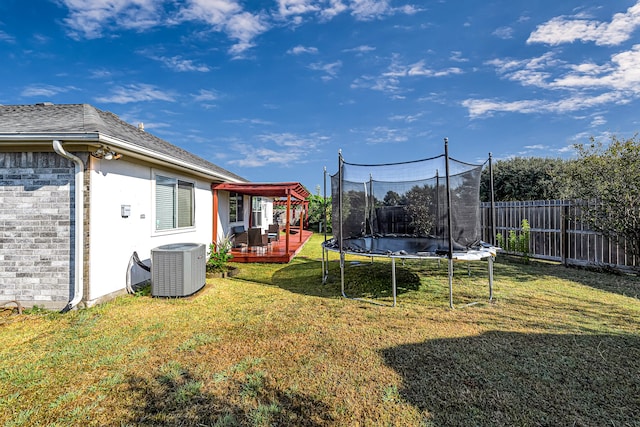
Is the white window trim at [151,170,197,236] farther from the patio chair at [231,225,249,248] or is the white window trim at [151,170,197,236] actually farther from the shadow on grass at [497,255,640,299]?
the shadow on grass at [497,255,640,299]

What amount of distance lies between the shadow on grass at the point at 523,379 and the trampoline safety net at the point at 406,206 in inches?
75.6

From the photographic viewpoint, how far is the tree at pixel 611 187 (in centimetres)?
684

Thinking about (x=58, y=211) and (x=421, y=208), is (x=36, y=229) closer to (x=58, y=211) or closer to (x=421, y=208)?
(x=58, y=211)

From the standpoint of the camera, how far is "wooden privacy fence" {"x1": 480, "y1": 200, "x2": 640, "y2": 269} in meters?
7.39

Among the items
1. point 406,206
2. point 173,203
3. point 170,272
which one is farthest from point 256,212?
point 170,272

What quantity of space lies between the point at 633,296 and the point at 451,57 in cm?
834

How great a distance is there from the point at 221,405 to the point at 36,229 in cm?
444

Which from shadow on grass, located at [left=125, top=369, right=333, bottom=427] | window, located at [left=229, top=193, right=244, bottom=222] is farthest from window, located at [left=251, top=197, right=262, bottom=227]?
shadow on grass, located at [left=125, top=369, right=333, bottom=427]

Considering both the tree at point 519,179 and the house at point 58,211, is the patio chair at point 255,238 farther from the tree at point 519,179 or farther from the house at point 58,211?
the tree at point 519,179

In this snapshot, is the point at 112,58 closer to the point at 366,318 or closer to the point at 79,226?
the point at 79,226

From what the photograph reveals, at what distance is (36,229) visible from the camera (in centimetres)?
449

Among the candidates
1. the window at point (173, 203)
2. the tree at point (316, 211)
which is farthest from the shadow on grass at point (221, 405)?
the tree at point (316, 211)

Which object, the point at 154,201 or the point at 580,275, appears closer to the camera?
the point at 154,201

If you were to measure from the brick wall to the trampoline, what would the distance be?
443cm
